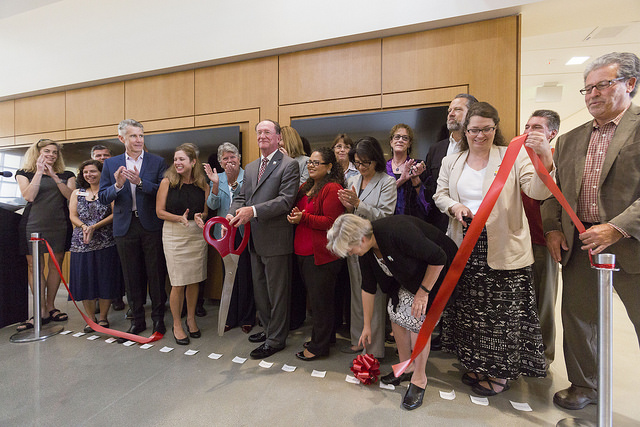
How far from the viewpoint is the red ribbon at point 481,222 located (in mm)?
1515

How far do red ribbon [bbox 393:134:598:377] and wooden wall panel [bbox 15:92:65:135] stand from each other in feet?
19.4

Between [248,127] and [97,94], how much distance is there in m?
2.64

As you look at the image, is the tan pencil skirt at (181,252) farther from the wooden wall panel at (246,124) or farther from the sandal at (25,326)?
the sandal at (25,326)

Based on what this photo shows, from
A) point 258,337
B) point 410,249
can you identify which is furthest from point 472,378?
point 258,337

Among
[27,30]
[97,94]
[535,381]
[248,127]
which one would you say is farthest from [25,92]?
[535,381]

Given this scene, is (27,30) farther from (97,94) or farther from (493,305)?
(493,305)

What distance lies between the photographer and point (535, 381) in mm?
2117

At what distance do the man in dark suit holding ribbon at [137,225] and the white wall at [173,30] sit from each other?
1.75 m

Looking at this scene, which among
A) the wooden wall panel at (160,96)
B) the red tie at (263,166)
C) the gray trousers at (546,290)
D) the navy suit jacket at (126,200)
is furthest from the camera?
the wooden wall panel at (160,96)

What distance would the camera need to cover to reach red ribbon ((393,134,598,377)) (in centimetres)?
151

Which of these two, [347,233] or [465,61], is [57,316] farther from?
[465,61]

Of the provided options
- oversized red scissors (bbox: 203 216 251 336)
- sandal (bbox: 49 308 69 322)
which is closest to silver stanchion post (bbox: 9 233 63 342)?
sandal (bbox: 49 308 69 322)

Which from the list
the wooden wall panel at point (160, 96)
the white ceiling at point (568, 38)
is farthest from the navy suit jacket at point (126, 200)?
the white ceiling at point (568, 38)

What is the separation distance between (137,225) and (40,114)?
3.87 metres
